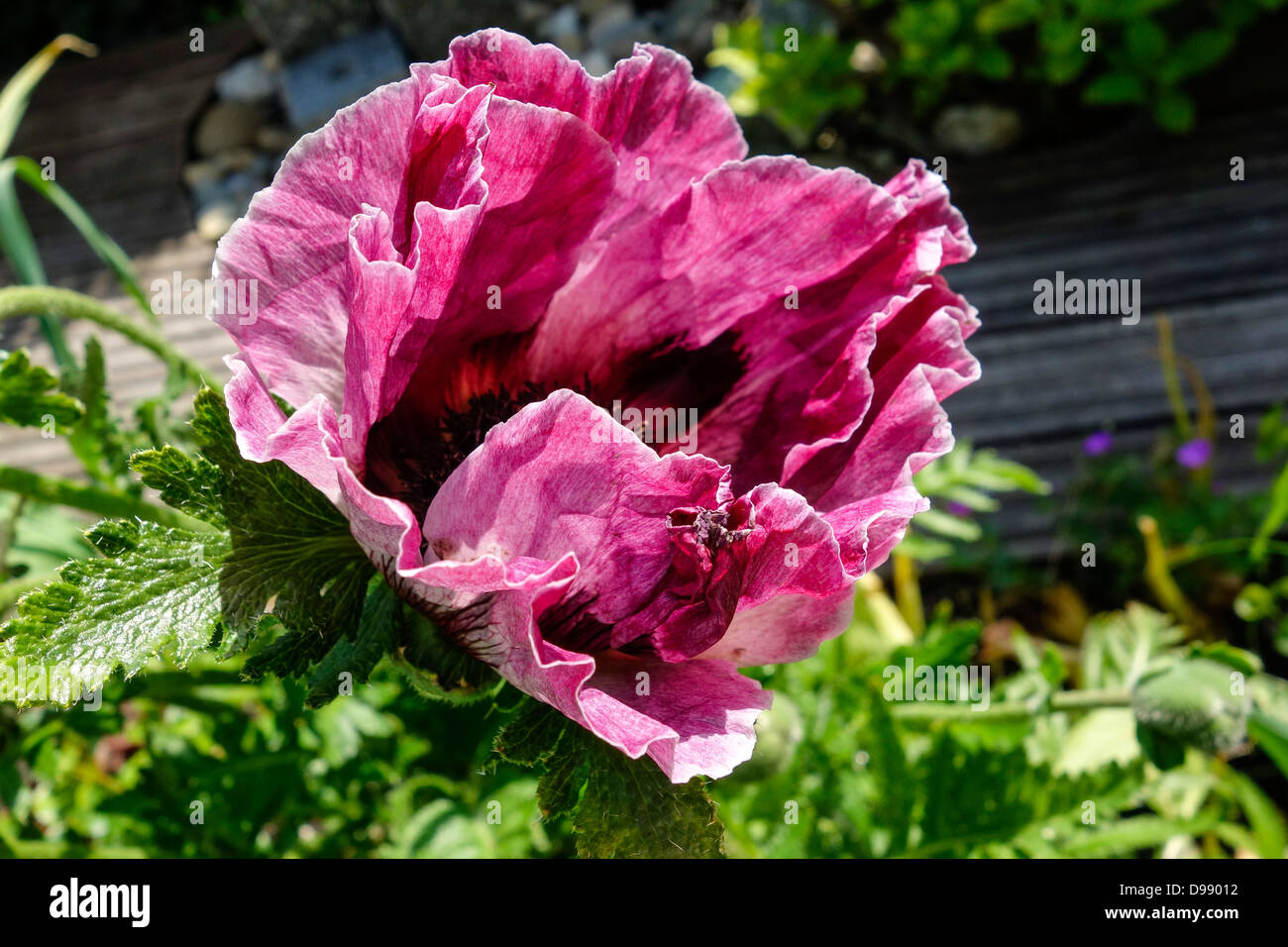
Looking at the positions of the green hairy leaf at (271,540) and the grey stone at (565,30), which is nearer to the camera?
the green hairy leaf at (271,540)

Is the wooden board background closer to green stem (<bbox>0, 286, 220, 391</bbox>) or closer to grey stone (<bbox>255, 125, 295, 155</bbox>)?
grey stone (<bbox>255, 125, 295, 155</bbox>)

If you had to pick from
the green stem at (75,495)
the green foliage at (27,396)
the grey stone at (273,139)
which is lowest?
Answer: the green stem at (75,495)

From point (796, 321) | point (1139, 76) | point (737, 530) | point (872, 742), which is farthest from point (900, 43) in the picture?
point (737, 530)

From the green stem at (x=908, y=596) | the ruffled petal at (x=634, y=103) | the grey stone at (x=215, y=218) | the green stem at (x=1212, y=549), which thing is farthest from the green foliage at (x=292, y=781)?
the grey stone at (x=215, y=218)

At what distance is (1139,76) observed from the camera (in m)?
3.92

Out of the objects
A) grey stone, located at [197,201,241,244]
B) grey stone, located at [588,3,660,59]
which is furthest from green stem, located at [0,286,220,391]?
grey stone, located at [588,3,660,59]

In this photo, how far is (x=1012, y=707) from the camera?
5.46 feet

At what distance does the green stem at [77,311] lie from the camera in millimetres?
1163

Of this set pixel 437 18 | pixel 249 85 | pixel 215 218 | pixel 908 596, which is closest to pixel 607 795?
pixel 908 596

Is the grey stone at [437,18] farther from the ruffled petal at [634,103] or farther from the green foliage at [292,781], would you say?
the ruffled petal at [634,103]

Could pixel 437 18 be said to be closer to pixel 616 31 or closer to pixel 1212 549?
pixel 616 31

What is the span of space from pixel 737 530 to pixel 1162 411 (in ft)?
9.20

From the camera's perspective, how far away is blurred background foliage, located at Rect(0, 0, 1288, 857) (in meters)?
1.52

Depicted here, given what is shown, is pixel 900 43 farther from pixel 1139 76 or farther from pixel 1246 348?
A: pixel 1246 348
